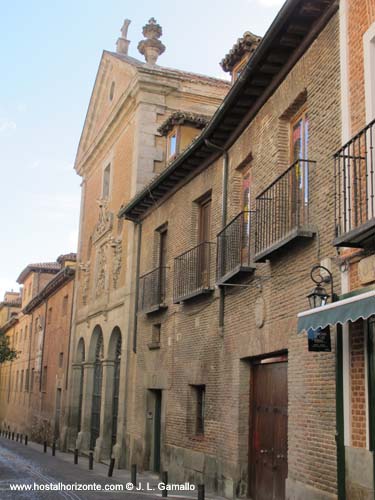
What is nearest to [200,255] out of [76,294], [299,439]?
[299,439]

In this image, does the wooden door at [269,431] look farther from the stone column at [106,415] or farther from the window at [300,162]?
the stone column at [106,415]

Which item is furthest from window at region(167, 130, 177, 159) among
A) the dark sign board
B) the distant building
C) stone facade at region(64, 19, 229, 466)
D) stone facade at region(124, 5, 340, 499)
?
the dark sign board

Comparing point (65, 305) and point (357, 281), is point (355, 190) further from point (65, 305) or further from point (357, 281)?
point (65, 305)

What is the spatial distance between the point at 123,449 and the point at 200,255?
268 inches

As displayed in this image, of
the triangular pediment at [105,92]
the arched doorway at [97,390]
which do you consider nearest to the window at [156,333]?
the arched doorway at [97,390]

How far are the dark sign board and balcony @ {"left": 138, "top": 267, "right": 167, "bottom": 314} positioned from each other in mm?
7957

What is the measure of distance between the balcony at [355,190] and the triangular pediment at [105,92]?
13.7 meters

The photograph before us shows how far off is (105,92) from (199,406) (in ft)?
47.8

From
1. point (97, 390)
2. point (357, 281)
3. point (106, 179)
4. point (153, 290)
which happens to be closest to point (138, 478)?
point (153, 290)

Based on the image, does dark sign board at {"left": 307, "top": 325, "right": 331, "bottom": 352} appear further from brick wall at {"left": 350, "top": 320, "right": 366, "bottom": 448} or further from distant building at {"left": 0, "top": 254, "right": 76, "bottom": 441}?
distant building at {"left": 0, "top": 254, "right": 76, "bottom": 441}

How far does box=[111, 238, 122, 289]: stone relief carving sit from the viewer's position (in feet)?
66.5

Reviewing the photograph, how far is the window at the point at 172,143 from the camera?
18.2 m

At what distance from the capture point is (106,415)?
20.2 m

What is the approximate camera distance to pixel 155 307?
626 inches
